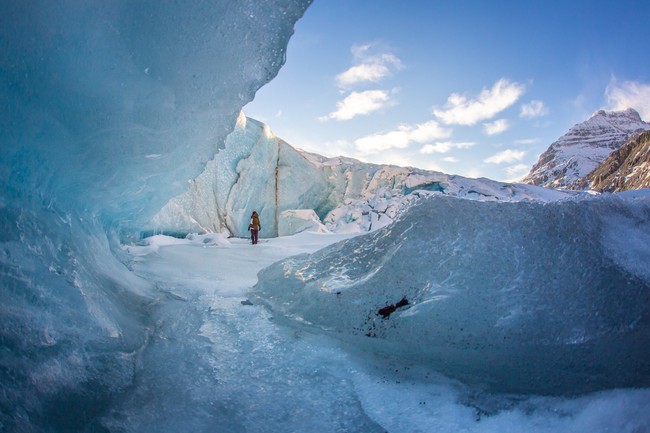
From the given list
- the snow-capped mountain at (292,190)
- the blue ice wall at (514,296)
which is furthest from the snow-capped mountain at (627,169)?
the blue ice wall at (514,296)

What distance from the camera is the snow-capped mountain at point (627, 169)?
1364 inches

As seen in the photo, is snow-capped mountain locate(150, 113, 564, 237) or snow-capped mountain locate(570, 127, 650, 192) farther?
snow-capped mountain locate(570, 127, 650, 192)

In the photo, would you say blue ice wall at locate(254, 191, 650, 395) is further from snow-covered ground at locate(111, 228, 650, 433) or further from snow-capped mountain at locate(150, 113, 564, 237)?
snow-capped mountain at locate(150, 113, 564, 237)

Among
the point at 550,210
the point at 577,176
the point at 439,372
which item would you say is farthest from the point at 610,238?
the point at 577,176

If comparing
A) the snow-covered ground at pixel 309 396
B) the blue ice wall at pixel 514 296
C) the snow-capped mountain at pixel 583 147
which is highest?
the snow-capped mountain at pixel 583 147

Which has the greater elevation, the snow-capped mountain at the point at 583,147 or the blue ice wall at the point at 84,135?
the snow-capped mountain at the point at 583,147

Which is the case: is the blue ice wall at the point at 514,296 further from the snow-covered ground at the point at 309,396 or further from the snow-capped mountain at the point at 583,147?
the snow-capped mountain at the point at 583,147

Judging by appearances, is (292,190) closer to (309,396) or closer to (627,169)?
(309,396)

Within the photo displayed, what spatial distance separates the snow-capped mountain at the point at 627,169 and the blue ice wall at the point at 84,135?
39.2 m

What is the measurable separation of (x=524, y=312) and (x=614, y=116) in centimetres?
13111

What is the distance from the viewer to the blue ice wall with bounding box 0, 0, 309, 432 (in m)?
1.25

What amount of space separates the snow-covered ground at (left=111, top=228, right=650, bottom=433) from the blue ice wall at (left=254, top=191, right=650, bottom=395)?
0.13 m

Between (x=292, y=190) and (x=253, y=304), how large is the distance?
12329 mm

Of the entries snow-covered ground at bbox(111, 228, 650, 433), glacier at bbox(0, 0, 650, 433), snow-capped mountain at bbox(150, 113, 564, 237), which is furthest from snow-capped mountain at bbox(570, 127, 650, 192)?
snow-covered ground at bbox(111, 228, 650, 433)
